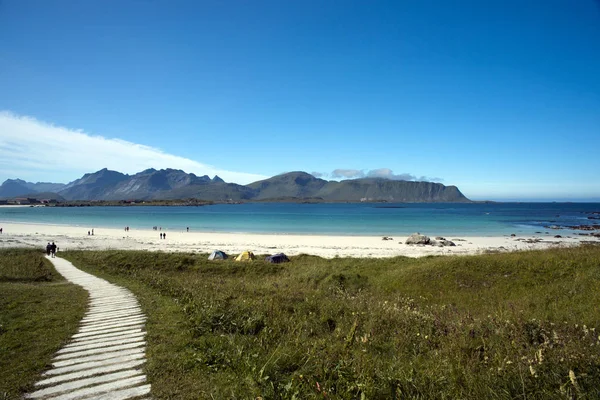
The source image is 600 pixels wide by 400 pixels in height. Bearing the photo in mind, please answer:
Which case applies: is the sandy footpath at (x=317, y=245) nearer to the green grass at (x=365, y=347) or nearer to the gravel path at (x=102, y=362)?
the green grass at (x=365, y=347)

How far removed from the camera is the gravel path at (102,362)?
187 inches

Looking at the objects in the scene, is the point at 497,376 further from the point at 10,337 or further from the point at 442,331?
the point at 10,337

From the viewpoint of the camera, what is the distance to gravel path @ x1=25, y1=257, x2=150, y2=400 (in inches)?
187

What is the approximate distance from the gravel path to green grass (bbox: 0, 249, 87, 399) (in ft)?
0.72

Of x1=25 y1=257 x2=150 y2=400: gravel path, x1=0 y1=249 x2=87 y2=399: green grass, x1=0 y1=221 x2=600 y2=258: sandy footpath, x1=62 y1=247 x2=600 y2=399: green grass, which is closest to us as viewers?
x1=62 y1=247 x2=600 y2=399: green grass

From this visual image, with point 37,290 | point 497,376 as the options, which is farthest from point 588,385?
point 37,290

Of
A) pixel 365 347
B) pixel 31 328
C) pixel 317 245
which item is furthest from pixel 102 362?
pixel 317 245

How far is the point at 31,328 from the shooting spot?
7.55 metres

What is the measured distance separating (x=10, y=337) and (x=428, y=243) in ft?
163

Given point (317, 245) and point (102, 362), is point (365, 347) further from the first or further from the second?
point (317, 245)

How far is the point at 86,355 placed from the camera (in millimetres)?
6023

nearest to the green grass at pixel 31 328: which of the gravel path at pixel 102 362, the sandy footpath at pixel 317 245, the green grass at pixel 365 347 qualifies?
the gravel path at pixel 102 362

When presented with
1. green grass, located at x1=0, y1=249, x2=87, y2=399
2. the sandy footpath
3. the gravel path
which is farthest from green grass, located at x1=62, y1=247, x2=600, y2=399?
the sandy footpath

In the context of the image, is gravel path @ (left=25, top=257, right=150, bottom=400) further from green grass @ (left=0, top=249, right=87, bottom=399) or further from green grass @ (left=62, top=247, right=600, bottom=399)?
green grass @ (left=62, top=247, right=600, bottom=399)
